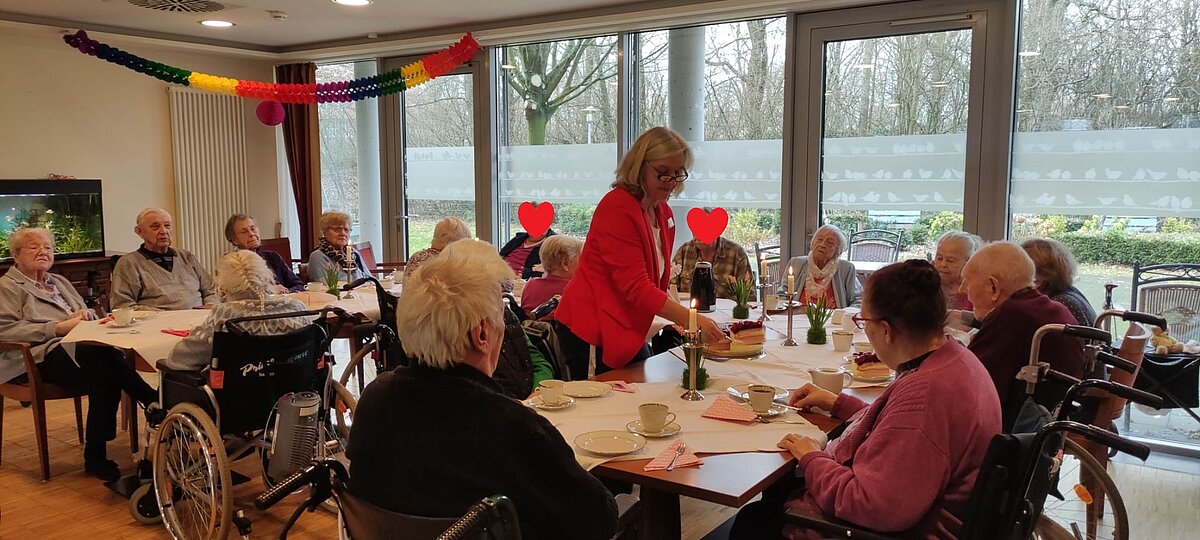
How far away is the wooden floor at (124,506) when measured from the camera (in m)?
3.24

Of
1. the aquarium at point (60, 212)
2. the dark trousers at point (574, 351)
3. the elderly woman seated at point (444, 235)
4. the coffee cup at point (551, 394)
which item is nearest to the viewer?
the coffee cup at point (551, 394)

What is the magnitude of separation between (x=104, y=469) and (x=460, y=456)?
3041 millimetres

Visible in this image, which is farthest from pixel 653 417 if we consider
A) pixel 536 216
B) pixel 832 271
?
pixel 536 216

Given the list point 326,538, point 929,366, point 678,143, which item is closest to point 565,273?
point 678,143

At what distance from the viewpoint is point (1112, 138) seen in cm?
433

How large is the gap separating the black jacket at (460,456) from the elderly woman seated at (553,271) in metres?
2.26

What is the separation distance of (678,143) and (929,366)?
1.27 meters

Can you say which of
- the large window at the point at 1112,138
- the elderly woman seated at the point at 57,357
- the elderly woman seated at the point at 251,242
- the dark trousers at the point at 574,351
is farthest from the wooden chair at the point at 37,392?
the large window at the point at 1112,138

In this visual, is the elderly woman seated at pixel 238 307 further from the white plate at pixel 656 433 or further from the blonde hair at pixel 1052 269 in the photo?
→ the blonde hair at pixel 1052 269

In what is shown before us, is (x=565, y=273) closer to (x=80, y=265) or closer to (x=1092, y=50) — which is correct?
(x=1092, y=50)

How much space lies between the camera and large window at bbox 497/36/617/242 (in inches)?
245

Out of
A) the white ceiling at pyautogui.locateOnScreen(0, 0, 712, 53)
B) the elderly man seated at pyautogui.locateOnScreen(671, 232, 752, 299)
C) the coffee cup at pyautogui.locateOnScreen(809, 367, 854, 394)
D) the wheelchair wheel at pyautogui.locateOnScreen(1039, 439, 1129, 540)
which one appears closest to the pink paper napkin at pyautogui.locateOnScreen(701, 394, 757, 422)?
the coffee cup at pyautogui.locateOnScreen(809, 367, 854, 394)

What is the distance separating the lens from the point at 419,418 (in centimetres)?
144

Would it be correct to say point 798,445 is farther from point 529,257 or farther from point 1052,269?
point 529,257
